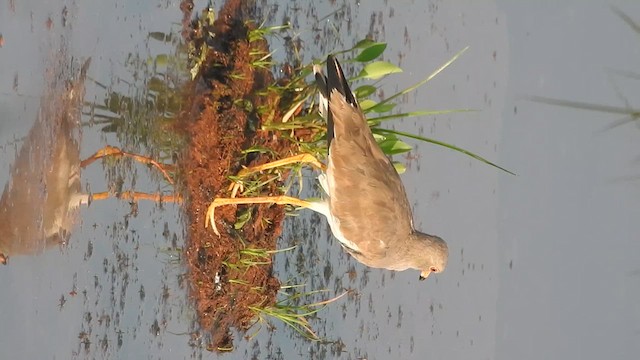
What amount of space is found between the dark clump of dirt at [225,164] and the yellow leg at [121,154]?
34mm

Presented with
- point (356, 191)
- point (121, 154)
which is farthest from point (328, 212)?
point (121, 154)

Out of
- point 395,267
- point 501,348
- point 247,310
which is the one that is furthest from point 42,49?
point 501,348

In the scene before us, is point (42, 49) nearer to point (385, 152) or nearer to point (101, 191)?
point (101, 191)

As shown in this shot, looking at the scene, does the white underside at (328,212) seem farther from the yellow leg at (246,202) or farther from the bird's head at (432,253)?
the bird's head at (432,253)

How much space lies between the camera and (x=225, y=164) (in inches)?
49.7

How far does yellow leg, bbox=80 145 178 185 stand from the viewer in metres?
1.10

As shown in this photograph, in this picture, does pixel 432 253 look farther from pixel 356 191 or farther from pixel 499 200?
pixel 499 200

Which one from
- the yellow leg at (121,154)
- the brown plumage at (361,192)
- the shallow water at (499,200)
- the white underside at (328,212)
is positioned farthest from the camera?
the shallow water at (499,200)

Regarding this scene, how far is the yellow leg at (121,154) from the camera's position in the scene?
3.61ft

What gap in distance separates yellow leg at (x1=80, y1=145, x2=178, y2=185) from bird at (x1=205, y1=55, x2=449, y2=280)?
4.0 inches

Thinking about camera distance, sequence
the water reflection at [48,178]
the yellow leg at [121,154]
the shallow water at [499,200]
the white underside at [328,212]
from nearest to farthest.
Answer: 1. the water reflection at [48,178]
2. the yellow leg at [121,154]
3. the white underside at [328,212]
4. the shallow water at [499,200]

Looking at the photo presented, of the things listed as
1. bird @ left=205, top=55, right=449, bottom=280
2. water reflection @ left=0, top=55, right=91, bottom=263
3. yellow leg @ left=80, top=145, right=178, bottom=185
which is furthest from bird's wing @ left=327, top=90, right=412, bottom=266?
water reflection @ left=0, top=55, right=91, bottom=263

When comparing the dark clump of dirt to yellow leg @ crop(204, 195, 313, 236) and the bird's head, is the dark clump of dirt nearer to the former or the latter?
Result: yellow leg @ crop(204, 195, 313, 236)

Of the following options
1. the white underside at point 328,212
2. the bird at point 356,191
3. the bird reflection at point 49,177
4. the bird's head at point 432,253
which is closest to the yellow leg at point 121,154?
the bird reflection at point 49,177
